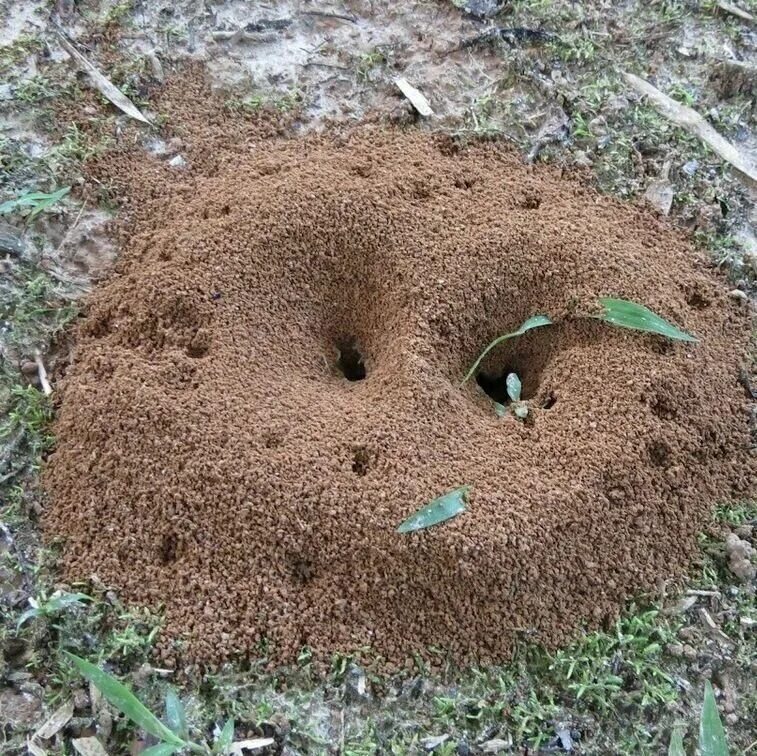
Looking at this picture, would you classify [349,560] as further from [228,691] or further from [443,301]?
[443,301]

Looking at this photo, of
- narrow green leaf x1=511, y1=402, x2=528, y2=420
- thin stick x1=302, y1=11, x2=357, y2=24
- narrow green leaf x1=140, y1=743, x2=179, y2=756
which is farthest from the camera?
thin stick x1=302, y1=11, x2=357, y2=24

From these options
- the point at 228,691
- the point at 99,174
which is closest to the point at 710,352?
the point at 228,691

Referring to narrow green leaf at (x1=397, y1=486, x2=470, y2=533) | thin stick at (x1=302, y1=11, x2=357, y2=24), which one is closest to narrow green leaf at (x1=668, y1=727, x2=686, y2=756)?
narrow green leaf at (x1=397, y1=486, x2=470, y2=533)

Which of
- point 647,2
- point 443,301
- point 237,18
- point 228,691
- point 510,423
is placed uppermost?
point 647,2

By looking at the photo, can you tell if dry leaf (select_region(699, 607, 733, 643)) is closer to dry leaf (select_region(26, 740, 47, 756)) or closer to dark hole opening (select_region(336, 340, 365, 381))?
dark hole opening (select_region(336, 340, 365, 381))

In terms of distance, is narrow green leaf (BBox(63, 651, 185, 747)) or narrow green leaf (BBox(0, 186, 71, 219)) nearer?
narrow green leaf (BBox(63, 651, 185, 747))

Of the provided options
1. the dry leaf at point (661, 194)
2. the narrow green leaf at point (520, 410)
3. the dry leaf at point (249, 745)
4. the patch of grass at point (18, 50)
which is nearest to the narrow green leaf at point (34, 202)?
the patch of grass at point (18, 50)

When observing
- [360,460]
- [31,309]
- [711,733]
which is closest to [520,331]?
[360,460]

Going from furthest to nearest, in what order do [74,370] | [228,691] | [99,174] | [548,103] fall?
[548,103] → [99,174] → [74,370] → [228,691]
